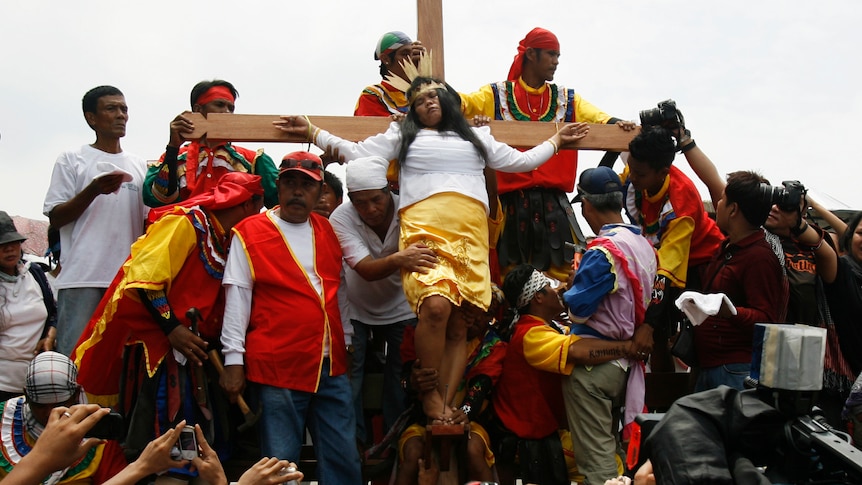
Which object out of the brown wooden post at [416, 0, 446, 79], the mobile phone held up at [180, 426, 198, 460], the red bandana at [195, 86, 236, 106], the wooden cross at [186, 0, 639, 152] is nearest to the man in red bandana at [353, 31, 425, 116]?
the brown wooden post at [416, 0, 446, 79]

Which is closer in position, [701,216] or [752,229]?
[752,229]

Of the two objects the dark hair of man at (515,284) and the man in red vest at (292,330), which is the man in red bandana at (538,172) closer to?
the dark hair of man at (515,284)

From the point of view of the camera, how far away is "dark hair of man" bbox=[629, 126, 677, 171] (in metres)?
5.14

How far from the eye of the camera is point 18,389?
5.04 meters

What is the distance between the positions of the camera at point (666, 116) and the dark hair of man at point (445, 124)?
1.11 m

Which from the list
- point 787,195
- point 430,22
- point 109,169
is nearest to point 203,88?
point 109,169

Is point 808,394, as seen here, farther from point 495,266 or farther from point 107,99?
point 107,99

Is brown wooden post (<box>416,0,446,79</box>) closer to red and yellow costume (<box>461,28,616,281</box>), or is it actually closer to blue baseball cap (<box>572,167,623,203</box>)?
red and yellow costume (<box>461,28,616,281</box>)

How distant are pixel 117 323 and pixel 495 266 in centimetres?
228

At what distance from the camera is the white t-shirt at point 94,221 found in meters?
5.09

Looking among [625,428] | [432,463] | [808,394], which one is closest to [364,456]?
[432,463]

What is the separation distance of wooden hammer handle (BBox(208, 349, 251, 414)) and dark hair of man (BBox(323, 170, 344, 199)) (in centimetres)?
159

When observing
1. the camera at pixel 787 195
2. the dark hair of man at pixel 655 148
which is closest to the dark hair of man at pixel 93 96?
the dark hair of man at pixel 655 148

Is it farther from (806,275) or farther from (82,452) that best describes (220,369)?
(806,275)
